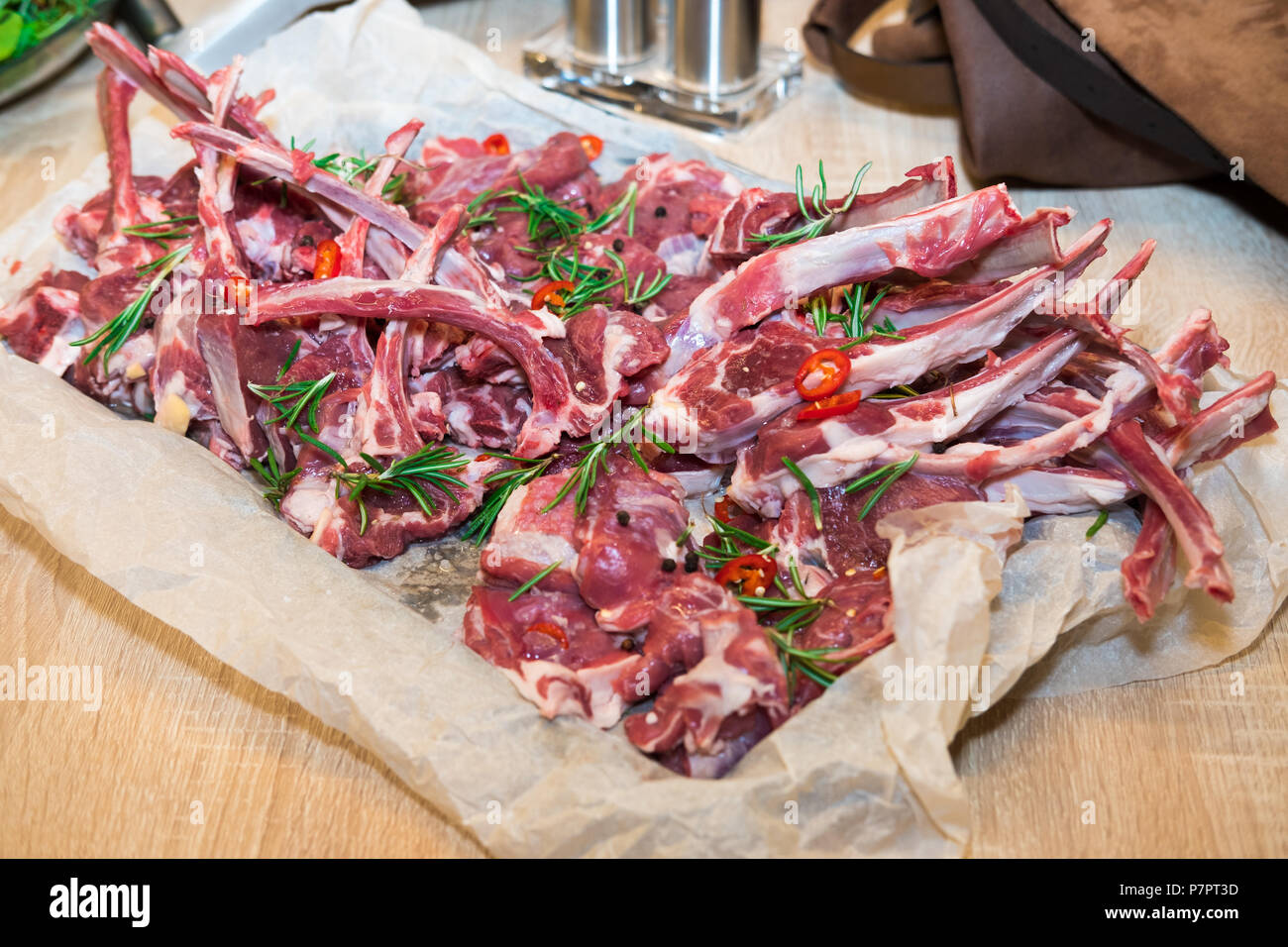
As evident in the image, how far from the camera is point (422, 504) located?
235 centimetres

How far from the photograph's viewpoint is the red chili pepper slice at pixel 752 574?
2146 millimetres

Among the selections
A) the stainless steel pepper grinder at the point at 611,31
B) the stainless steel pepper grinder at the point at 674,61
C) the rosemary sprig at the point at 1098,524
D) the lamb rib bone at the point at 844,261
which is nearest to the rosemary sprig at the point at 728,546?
the lamb rib bone at the point at 844,261

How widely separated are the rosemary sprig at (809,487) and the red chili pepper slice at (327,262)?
3.82ft

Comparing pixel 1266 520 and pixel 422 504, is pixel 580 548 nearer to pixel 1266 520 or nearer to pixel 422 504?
pixel 422 504

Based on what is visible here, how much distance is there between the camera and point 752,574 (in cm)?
215

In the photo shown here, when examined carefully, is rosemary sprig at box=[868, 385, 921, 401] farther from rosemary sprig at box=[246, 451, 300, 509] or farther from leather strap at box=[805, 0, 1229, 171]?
leather strap at box=[805, 0, 1229, 171]

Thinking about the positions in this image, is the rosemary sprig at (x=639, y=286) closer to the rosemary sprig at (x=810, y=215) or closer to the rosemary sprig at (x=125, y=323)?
the rosemary sprig at (x=810, y=215)

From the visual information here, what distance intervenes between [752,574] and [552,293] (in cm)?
91

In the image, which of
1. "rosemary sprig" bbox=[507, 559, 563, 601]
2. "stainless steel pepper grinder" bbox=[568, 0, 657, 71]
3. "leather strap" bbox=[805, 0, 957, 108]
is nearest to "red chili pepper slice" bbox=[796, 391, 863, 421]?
"rosemary sprig" bbox=[507, 559, 563, 601]

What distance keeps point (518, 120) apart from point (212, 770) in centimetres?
220

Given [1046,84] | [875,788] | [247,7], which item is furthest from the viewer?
[247,7]

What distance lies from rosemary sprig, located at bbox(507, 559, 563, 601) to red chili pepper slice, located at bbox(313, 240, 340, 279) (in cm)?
91

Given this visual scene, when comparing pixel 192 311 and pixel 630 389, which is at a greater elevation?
pixel 192 311
